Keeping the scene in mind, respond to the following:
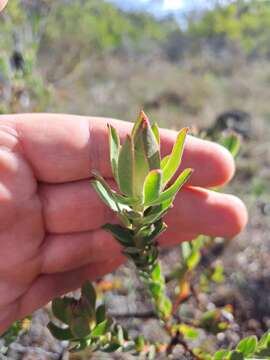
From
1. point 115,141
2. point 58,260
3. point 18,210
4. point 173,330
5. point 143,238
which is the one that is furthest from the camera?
point 173,330

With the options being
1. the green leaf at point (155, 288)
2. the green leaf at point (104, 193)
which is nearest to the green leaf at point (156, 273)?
the green leaf at point (155, 288)

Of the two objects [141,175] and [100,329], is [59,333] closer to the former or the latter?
[100,329]

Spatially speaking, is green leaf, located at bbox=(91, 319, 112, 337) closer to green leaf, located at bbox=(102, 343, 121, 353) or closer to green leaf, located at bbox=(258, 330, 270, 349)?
green leaf, located at bbox=(102, 343, 121, 353)

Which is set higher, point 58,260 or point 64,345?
point 58,260

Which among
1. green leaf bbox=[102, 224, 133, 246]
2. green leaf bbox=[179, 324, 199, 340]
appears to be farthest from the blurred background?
green leaf bbox=[102, 224, 133, 246]

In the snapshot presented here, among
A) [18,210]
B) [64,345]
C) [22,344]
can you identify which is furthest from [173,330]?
[18,210]

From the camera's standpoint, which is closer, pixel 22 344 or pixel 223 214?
pixel 223 214

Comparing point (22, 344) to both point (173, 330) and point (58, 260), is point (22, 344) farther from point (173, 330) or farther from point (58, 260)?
point (173, 330)
